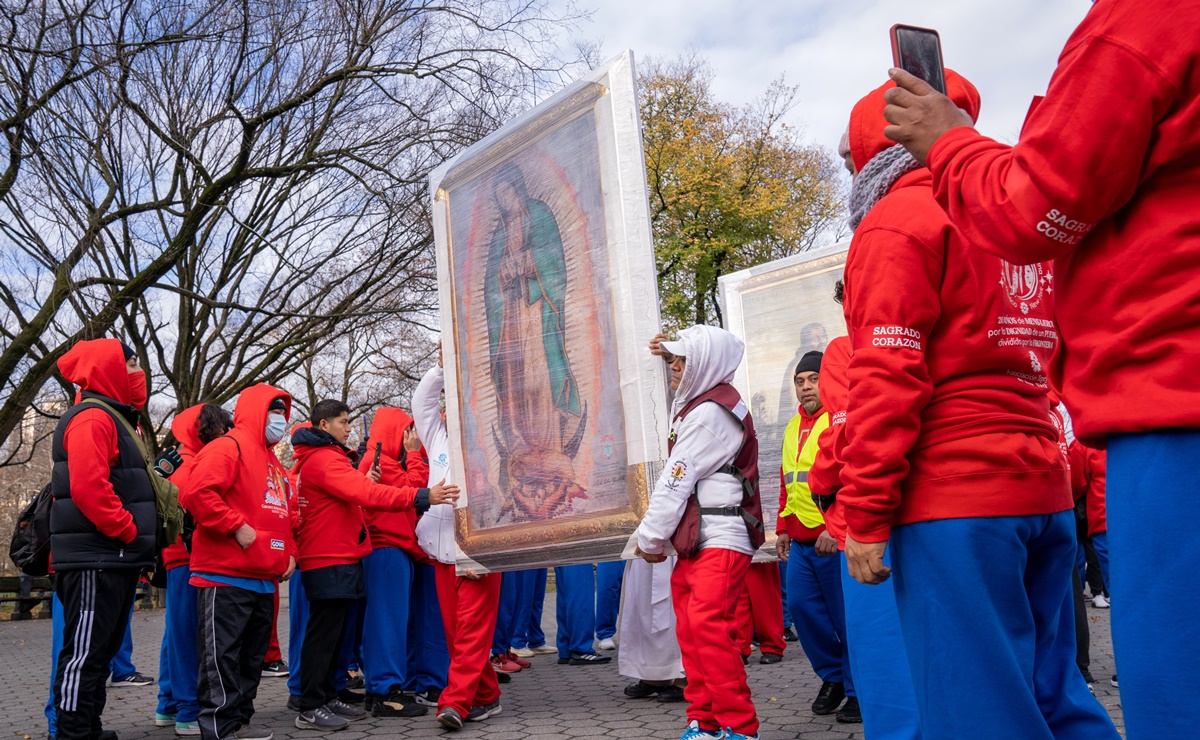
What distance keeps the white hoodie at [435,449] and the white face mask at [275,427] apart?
95 cm

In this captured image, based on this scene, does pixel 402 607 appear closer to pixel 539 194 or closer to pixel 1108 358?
pixel 539 194

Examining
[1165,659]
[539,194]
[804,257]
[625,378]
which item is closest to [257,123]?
[804,257]

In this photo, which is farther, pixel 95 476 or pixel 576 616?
pixel 576 616

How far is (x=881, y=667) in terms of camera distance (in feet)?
11.4

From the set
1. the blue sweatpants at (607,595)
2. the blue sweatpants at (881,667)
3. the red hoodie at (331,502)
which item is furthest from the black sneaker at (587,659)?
the blue sweatpants at (881,667)

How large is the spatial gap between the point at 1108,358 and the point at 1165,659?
48 cm

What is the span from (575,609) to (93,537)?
4.58 meters

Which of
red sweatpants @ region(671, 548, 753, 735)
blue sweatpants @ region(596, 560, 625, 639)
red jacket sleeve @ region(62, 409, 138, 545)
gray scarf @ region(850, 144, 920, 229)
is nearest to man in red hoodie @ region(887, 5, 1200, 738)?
gray scarf @ region(850, 144, 920, 229)

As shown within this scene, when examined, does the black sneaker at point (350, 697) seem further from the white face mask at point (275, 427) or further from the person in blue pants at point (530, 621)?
the person in blue pants at point (530, 621)

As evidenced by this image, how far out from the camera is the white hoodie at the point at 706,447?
4992mm

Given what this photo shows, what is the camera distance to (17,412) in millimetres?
13367

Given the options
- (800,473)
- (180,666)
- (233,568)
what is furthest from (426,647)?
(800,473)

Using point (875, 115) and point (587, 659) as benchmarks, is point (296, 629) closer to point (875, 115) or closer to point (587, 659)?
point (587, 659)

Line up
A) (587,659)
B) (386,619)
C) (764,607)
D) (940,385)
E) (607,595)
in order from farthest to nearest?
(607,595) → (587,659) → (764,607) → (386,619) → (940,385)
